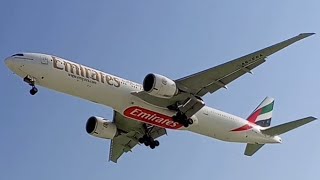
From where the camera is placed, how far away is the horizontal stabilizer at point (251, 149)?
2051 inches

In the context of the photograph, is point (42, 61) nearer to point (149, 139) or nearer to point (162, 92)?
point (162, 92)

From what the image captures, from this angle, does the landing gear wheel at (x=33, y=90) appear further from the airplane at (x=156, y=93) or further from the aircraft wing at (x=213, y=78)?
the aircraft wing at (x=213, y=78)

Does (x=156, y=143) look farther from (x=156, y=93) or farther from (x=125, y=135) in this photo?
(x=156, y=93)

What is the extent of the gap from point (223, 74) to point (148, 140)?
1097 cm

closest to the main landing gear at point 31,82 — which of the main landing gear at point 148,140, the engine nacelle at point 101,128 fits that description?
the engine nacelle at point 101,128

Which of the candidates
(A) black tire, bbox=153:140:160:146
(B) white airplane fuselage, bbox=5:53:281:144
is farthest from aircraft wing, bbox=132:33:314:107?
(A) black tire, bbox=153:140:160:146

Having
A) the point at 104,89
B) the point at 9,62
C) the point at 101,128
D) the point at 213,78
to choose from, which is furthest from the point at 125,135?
the point at 9,62

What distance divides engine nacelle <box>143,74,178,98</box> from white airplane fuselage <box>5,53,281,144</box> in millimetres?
1971

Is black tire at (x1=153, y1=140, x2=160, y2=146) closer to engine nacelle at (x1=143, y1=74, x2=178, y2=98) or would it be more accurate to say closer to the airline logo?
the airline logo

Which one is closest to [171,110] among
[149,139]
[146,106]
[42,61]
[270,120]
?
[146,106]

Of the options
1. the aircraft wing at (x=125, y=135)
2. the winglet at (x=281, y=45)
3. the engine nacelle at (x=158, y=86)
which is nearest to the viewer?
the winglet at (x=281, y=45)

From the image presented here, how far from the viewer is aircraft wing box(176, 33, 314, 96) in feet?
135

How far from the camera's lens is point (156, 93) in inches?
1661

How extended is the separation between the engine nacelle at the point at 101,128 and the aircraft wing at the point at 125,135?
93 cm
